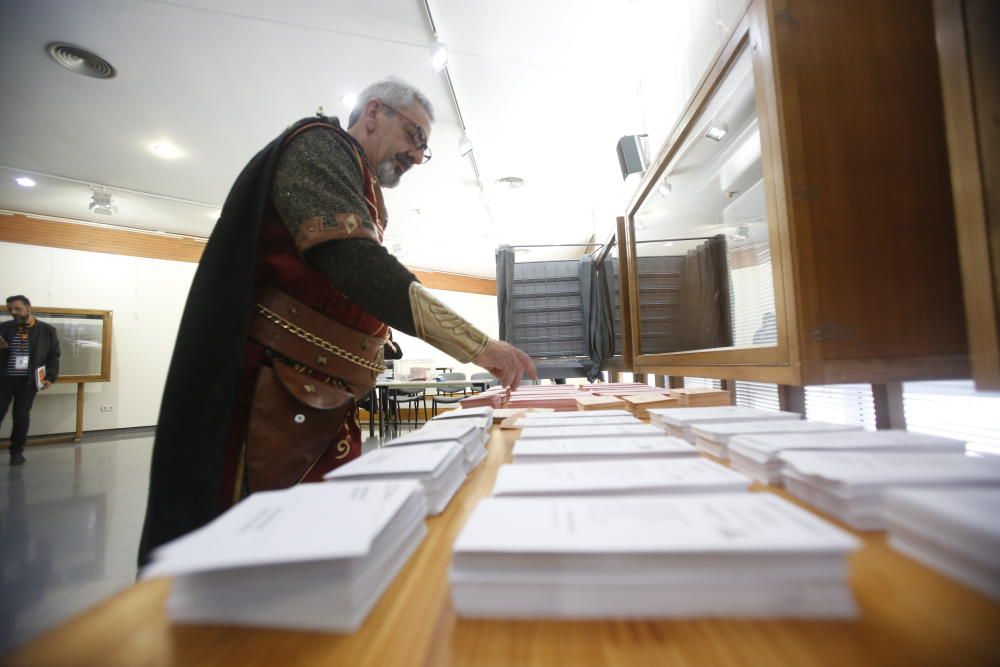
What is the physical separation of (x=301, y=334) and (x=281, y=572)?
66cm

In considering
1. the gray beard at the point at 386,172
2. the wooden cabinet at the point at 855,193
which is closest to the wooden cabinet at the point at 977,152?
the wooden cabinet at the point at 855,193

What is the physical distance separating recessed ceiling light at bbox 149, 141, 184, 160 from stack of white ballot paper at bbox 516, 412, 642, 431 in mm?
5159

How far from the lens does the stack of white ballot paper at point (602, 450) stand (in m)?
0.57

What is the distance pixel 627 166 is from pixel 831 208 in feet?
6.49

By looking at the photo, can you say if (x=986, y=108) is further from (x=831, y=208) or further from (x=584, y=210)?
(x=584, y=210)

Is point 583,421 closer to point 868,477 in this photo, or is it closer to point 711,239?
point 868,477

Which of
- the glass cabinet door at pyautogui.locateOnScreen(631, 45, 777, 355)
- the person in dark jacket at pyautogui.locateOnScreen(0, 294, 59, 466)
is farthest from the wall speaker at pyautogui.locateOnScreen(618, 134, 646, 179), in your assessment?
the person in dark jacket at pyautogui.locateOnScreen(0, 294, 59, 466)

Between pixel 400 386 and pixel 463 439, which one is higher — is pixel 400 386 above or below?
below

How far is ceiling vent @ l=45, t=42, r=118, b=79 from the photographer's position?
9.74ft

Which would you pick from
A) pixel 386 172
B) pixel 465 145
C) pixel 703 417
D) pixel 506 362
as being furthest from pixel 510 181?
pixel 703 417

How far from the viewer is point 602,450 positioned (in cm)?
57

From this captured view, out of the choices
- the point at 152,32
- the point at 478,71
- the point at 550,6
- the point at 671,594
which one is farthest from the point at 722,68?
the point at 152,32

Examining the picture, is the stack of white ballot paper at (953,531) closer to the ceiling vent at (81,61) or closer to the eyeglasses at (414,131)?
the eyeglasses at (414,131)

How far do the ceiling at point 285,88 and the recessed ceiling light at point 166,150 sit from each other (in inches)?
3.1
